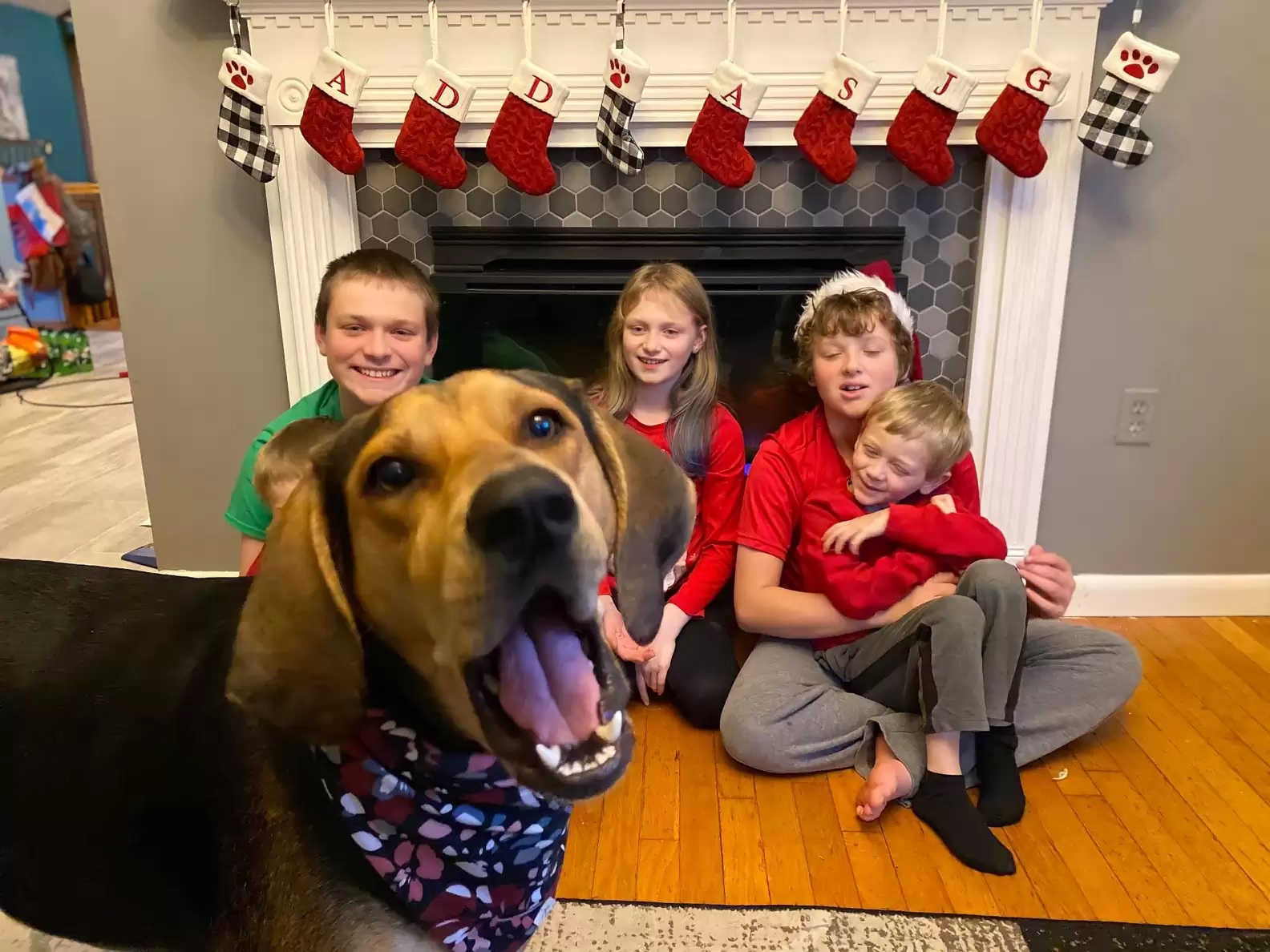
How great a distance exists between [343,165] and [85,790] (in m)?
1.84

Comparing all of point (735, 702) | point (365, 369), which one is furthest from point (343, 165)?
point (735, 702)

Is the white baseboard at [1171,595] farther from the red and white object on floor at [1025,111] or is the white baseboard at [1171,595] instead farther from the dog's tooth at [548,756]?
the dog's tooth at [548,756]

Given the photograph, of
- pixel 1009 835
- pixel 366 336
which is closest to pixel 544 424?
pixel 366 336

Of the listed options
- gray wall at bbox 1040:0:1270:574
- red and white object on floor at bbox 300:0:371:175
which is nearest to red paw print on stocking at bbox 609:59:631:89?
red and white object on floor at bbox 300:0:371:175

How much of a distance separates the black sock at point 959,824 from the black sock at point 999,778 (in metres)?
0.05

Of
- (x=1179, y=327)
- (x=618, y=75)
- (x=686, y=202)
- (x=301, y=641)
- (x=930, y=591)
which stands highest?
(x=618, y=75)

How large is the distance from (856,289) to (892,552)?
0.65m

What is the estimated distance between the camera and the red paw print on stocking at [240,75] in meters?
2.37

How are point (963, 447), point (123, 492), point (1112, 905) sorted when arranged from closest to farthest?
point (1112, 905)
point (963, 447)
point (123, 492)

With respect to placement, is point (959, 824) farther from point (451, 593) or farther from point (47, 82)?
point (47, 82)

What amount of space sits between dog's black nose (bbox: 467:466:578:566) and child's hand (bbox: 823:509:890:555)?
4.15ft

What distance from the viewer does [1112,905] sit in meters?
1.75

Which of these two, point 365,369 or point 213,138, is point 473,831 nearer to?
point 365,369

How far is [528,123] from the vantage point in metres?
2.47
